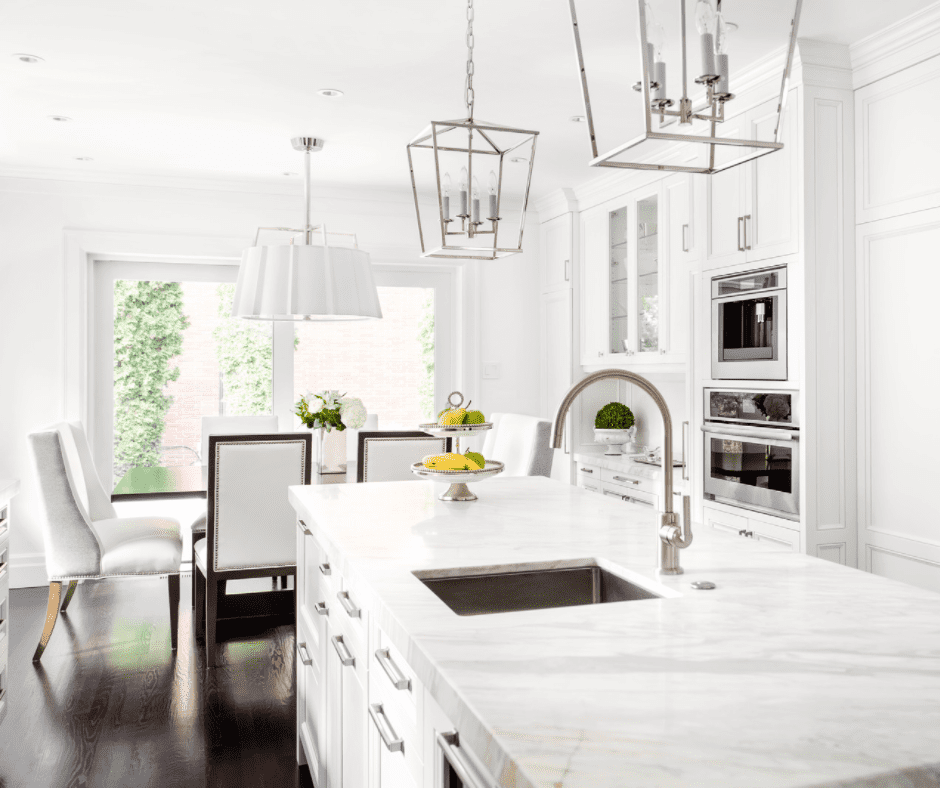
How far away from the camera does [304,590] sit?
232 cm

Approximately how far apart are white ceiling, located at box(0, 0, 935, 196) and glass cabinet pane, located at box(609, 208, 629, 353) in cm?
47

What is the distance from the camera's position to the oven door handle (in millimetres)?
3059

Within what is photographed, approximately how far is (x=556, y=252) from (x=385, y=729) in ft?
13.9

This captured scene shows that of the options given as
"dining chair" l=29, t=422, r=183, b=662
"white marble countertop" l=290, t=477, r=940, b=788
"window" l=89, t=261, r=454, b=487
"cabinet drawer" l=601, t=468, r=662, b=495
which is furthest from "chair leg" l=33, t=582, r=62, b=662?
"cabinet drawer" l=601, t=468, r=662, b=495

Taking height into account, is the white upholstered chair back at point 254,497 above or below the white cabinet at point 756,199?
below

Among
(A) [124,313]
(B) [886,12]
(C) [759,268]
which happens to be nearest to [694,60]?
(B) [886,12]

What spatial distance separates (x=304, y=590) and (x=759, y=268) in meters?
2.18

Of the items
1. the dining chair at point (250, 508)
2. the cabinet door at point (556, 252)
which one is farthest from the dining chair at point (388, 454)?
the cabinet door at point (556, 252)

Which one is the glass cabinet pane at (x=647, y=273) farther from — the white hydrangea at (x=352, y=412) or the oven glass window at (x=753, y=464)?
the white hydrangea at (x=352, y=412)

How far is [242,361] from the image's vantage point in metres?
5.08

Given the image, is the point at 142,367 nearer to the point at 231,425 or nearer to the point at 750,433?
the point at 231,425

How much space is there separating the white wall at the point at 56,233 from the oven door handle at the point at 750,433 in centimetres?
246

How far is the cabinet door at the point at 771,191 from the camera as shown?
3002 millimetres

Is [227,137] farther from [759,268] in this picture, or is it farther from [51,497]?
[759,268]
